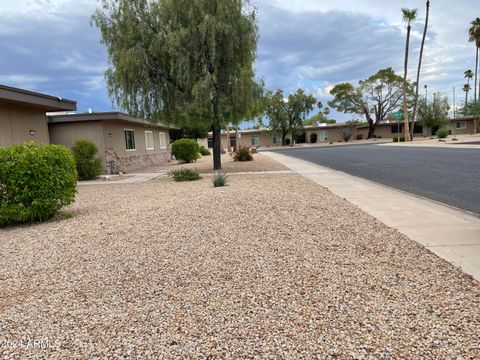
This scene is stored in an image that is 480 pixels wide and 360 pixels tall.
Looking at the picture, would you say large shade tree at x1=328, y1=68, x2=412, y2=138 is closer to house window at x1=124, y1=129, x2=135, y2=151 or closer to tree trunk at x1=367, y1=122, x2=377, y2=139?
tree trunk at x1=367, y1=122, x2=377, y2=139

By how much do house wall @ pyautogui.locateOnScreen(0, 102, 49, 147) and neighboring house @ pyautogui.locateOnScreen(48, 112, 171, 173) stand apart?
2.24 meters

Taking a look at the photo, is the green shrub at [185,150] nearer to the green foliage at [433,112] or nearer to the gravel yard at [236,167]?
the gravel yard at [236,167]

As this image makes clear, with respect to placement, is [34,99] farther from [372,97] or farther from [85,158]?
[372,97]

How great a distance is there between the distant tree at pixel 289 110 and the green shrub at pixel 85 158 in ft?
146

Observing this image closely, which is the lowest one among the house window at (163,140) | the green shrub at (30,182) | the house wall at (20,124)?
the green shrub at (30,182)

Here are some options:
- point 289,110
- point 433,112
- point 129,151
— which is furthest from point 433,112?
point 129,151

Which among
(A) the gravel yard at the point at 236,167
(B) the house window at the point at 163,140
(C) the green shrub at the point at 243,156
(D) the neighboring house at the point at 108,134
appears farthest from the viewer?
(B) the house window at the point at 163,140

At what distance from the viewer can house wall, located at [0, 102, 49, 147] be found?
1416 centimetres

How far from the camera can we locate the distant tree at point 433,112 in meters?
63.1

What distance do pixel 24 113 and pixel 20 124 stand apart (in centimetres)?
55

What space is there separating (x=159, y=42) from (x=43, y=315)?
1471 cm

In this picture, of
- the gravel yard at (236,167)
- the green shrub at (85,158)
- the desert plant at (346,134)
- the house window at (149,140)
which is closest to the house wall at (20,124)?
the green shrub at (85,158)

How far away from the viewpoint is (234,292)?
13.1ft

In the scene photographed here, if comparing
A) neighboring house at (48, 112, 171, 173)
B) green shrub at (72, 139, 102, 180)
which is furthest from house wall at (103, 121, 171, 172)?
green shrub at (72, 139, 102, 180)
